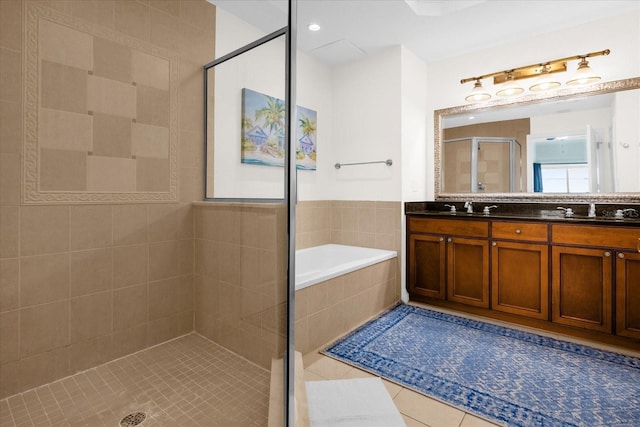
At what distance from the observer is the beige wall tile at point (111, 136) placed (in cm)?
124

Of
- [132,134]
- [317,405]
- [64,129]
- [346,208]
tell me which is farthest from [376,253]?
[64,129]

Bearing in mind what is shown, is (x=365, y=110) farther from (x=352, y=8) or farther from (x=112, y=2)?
(x=112, y=2)

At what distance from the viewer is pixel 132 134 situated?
4.31 ft

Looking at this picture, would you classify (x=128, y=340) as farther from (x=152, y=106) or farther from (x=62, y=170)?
(x=152, y=106)

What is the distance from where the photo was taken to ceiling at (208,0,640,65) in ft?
7.95

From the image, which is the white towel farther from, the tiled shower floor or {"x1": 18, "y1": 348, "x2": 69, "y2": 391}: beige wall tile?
{"x1": 18, "y1": 348, "x2": 69, "y2": 391}: beige wall tile

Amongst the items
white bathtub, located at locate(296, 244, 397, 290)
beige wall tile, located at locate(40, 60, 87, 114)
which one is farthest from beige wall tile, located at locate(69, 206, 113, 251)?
white bathtub, located at locate(296, 244, 397, 290)

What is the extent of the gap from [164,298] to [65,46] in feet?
3.37

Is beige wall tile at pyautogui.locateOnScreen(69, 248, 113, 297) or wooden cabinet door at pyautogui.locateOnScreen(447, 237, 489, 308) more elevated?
beige wall tile at pyautogui.locateOnScreen(69, 248, 113, 297)

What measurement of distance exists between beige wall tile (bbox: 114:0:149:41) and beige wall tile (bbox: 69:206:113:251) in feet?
2.32

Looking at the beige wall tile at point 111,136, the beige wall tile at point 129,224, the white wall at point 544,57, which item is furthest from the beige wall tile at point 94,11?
the white wall at point 544,57

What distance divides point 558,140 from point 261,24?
261cm

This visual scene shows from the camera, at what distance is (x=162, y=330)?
1.43 meters

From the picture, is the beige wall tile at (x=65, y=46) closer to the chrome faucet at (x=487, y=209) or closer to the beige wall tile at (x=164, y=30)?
the beige wall tile at (x=164, y=30)
